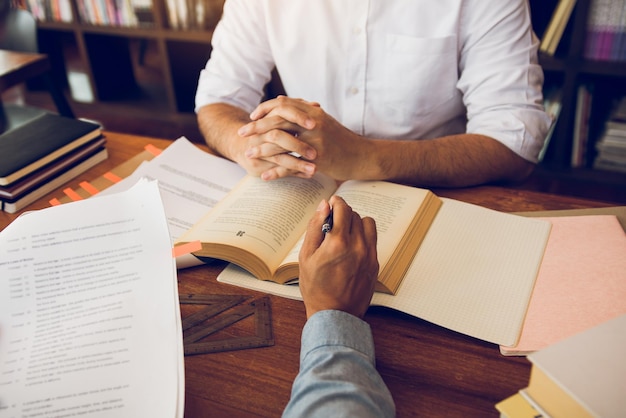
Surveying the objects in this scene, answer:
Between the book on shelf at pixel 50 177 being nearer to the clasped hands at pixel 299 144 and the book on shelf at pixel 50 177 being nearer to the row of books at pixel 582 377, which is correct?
the clasped hands at pixel 299 144

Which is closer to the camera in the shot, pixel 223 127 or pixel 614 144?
pixel 223 127

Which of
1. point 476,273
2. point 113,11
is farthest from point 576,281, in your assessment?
point 113,11

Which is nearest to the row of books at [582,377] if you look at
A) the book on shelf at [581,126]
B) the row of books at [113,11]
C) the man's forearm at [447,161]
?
the man's forearm at [447,161]

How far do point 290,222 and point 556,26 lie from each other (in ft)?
5.18

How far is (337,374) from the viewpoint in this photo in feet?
1.98

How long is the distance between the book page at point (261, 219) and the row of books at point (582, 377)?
0.40 meters

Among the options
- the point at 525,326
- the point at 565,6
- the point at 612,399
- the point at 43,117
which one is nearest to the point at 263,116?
the point at 43,117

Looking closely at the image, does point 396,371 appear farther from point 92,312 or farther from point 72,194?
point 72,194

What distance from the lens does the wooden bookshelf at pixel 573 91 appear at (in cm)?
198

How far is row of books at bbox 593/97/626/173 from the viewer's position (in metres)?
2.07

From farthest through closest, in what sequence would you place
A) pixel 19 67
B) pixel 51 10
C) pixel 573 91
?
pixel 51 10 → pixel 573 91 → pixel 19 67

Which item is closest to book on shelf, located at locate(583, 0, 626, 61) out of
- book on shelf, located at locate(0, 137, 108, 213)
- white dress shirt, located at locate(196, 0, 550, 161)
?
white dress shirt, located at locate(196, 0, 550, 161)

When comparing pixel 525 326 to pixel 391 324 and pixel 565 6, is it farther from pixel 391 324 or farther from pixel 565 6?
pixel 565 6

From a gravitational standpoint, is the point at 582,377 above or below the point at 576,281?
above
